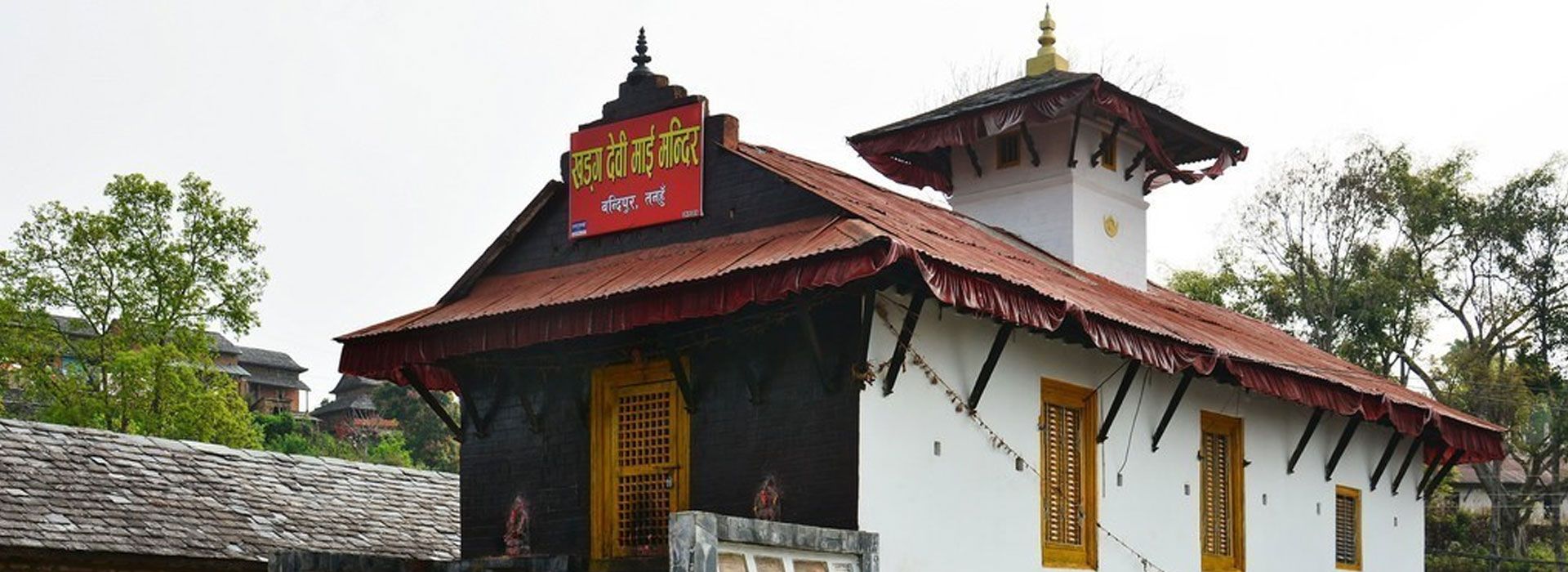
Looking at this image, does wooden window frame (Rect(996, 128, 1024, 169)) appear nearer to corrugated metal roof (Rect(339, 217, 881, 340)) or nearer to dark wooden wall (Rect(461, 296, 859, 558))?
corrugated metal roof (Rect(339, 217, 881, 340))

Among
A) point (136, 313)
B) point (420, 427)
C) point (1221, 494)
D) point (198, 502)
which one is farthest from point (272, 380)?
point (1221, 494)

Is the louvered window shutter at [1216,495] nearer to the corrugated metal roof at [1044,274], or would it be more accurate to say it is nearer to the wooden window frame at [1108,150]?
the corrugated metal roof at [1044,274]

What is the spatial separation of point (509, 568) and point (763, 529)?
303 centimetres

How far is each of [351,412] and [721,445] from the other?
57.8 m

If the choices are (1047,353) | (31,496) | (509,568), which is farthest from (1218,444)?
(31,496)

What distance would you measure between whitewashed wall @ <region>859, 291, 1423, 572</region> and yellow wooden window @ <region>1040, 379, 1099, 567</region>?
11 centimetres

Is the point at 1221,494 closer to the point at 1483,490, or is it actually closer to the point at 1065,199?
the point at 1065,199

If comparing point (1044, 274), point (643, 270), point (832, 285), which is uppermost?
point (1044, 274)

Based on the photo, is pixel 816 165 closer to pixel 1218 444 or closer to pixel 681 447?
pixel 681 447

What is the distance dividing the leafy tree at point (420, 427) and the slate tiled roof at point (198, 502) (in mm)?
34659

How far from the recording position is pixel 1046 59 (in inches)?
730

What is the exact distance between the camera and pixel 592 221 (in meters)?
14.0

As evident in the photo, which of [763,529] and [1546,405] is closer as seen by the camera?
[763,529]

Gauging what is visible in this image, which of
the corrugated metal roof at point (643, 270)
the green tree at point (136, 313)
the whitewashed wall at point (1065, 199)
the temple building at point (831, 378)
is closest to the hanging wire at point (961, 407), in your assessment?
the temple building at point (831, 378)
